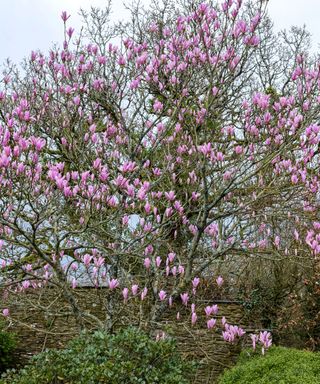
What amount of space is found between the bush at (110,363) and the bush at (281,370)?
3.03 ft

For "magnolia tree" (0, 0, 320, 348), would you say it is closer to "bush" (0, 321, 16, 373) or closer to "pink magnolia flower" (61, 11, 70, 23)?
"pink magnolia flower" (61, 11, 70, 23)

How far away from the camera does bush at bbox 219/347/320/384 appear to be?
17.7ft

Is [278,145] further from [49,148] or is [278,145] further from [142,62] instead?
[49,148]

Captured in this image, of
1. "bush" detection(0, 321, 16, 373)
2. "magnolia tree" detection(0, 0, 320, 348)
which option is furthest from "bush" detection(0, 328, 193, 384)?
"bush" detection(0, 321, 16, 373)

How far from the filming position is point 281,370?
5.69m

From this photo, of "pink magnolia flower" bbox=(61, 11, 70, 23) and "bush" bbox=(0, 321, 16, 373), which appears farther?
"bush" bbox=(0, 321, 16, 373)

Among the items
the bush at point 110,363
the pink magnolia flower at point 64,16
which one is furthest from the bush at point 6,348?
the pink magnolia flower at point 64,16

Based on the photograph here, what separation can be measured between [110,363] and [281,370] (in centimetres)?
208

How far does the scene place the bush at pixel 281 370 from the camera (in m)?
5.40

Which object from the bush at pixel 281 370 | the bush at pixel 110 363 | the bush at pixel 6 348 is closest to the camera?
the bush at pixel 110 363

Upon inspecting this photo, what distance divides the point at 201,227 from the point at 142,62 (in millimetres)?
2173

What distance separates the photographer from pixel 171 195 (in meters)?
5.73

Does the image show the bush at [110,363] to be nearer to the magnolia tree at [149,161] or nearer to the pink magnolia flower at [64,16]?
the magnolia tree at [149,161]

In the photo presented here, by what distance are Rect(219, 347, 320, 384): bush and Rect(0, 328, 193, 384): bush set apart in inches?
36.3
